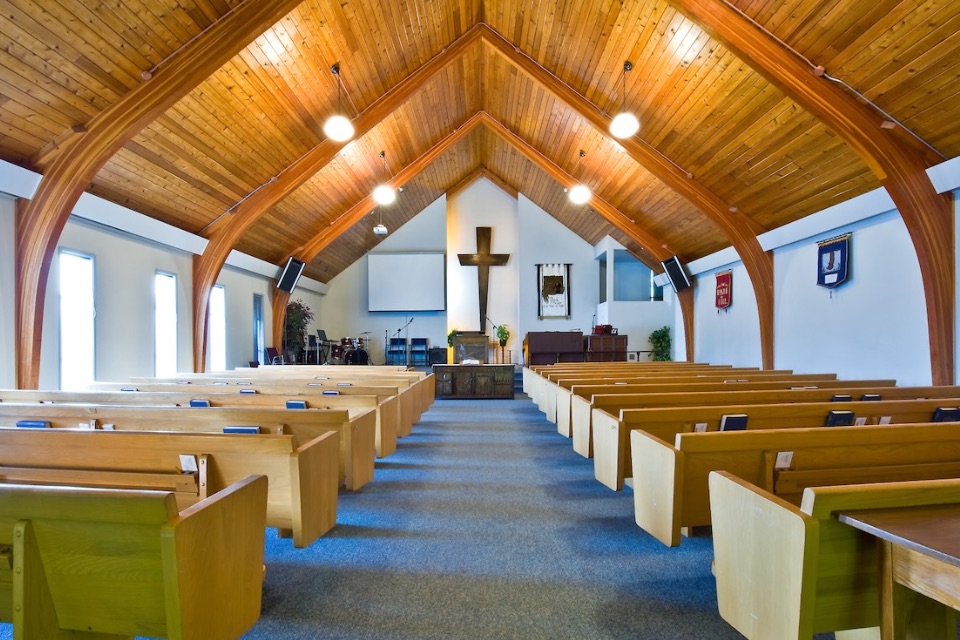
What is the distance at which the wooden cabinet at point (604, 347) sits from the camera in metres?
10.3

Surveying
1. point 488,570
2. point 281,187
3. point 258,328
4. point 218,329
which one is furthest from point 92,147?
point 258,328

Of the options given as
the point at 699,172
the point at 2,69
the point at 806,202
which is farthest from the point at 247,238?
the point at 806,202

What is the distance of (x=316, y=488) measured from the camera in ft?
7.14

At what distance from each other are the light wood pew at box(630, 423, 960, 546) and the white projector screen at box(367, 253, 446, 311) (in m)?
11.5

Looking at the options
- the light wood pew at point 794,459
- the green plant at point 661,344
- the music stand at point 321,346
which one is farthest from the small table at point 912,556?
the music stand at point 321,346

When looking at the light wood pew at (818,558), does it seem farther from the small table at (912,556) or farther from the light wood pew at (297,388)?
the light wood pew at (297,388)

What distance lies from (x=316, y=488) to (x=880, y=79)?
5087 millimetres

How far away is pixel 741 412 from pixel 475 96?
25.4 feet

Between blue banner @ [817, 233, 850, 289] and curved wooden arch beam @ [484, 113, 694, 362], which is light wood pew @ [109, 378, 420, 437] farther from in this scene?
curved wooden arch beam @ [484, 113, 694, 362]

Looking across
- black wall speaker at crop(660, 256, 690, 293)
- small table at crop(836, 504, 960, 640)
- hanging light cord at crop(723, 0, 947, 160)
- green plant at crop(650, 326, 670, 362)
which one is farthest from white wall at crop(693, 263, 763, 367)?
small table at crop(836, 504, 960, 640)

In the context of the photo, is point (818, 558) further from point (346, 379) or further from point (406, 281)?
point (406, 281)

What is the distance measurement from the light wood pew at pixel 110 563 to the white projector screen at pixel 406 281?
12.2 meters

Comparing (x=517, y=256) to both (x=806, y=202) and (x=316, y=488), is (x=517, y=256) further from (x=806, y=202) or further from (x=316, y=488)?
(x=316, y=488)

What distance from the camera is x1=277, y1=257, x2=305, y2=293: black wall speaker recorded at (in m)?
9.89
